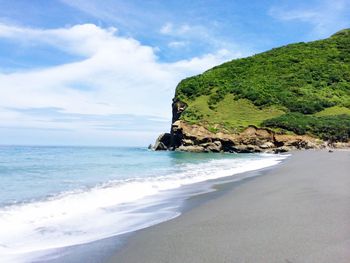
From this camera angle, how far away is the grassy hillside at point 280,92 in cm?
7362

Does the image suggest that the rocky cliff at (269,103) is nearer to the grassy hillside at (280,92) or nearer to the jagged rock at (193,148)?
the grassy hillside at (280,92)

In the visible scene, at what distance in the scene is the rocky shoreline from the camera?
67625mm

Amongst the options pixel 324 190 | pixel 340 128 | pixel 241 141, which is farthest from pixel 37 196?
pixel 340 128

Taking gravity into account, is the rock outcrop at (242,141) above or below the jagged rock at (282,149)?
above

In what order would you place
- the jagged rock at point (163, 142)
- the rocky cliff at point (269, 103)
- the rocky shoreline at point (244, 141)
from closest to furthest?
the rocky shoreline at point (244, 141), the rocky cliff at point (269, 103), the jagged rock at point (163, 142)

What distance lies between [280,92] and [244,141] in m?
26.7

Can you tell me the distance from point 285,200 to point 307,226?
3326 millimetres

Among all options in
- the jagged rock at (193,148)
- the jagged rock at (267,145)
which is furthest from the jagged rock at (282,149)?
the jagged rock at (193,148)

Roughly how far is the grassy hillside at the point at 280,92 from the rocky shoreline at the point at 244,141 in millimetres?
1648

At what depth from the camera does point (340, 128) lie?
6888 centimetres

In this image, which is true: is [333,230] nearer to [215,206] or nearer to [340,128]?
[215,206]

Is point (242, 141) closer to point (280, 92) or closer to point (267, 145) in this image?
point (267, 145)

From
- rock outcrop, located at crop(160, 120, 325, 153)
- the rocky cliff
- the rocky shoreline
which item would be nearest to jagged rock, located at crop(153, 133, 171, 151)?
the rocky cliff

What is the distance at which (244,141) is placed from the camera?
7012cm
